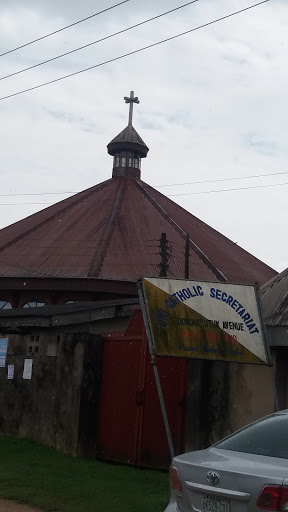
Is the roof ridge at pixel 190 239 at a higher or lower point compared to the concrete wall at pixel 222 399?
higher

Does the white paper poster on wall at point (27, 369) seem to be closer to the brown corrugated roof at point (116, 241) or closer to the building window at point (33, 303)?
the brown corrugated roof at point (116, 241)

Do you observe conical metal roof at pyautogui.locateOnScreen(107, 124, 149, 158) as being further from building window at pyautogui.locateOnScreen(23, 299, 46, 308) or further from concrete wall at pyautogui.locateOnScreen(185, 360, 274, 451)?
concrete wall at pyautogui.locateOnScreen(185, 360, 274, 451)

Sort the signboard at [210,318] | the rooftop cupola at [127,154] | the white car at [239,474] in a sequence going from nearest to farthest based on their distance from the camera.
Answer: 1. the white car at [239,474]
2. the signboard at [210,318]
3. the rooftop cupola at [127,154]

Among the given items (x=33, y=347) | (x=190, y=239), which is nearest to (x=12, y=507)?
(x=33, y=347)

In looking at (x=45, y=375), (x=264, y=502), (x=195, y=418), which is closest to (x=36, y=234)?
(x=45, y=375)

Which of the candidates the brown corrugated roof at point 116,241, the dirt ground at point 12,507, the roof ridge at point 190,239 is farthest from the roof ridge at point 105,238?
the dirt ground at point 12,507

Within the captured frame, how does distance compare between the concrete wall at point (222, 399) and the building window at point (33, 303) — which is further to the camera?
the building window at point (33, 303)

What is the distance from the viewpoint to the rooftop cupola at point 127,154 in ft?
177

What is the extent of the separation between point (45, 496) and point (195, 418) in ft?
10.5

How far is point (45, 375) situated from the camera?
47.0 ft

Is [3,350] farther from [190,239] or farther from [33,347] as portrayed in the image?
[190,239]

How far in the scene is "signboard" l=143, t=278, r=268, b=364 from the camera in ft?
36.4

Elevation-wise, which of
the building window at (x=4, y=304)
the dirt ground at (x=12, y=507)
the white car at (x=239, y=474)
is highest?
the building window at (x=4, y=304)

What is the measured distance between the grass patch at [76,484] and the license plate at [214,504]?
3247mm
